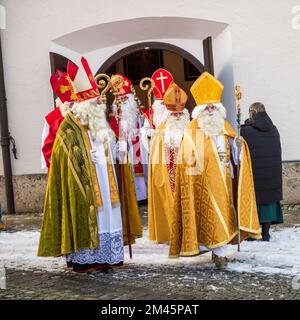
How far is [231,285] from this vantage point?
5.08 m

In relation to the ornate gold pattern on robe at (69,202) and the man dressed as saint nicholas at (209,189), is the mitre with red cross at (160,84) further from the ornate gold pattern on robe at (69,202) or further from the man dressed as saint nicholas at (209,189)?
the ornate gold pattern on robe at (69,202)

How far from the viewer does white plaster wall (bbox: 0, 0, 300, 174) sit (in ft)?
30.7

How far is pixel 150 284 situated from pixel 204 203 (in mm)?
1004

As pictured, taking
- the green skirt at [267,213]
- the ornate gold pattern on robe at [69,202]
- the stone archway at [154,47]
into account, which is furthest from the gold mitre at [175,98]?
the stone archway at [154,47]

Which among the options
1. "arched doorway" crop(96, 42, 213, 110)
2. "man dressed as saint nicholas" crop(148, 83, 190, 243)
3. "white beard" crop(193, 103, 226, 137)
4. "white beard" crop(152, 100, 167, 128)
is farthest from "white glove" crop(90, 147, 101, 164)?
"arched doorway" crop(96, 42, 213, 110)

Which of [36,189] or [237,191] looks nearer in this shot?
[237,191]

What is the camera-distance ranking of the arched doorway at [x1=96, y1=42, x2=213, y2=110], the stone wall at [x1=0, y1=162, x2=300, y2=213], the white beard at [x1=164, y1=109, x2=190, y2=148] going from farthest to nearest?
the arched doorway at [x1=96, y1=42, x2=213, y2=110] < the stone wall at [x1=0, y1=162, x2=300, y2=213] < the white beard at [x1=164, y1=109, x2=190, y2=148]

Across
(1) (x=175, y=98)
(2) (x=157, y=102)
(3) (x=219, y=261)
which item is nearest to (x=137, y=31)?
(2) (x=157, y=102)

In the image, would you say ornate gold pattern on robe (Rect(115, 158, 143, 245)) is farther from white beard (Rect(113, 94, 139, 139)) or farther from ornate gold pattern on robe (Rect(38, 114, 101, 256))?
white beard (Rect(113, 94, 139, 139))

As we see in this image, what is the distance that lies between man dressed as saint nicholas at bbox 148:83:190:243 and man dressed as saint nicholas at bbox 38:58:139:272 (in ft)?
3.69

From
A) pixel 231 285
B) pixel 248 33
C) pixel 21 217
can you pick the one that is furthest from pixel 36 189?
pixel 231 285

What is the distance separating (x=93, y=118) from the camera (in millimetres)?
5863

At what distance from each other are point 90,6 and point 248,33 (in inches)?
109

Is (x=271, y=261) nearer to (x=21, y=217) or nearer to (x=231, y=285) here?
(x=231, y=285)
